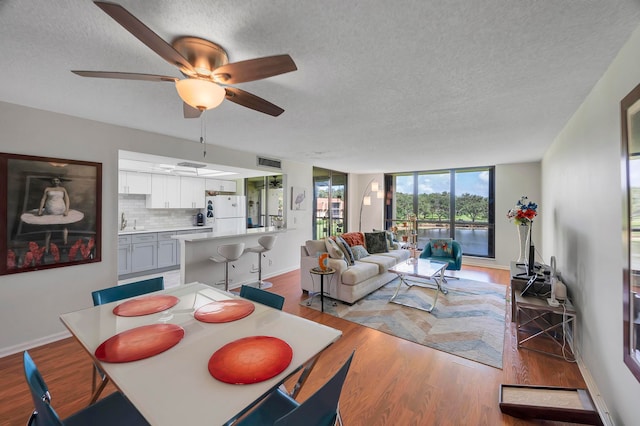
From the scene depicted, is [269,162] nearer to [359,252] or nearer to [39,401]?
→ [359,252]

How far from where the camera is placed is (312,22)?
4.40 feet

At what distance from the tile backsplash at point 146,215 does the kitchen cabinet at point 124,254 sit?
2.74 ft

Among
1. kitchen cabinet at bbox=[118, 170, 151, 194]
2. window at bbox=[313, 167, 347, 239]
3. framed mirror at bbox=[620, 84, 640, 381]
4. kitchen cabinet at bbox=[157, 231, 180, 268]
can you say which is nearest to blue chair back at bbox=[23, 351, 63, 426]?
framed mirror at bbox=[620, 84, 640, 381]

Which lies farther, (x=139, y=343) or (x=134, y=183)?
(x=134, y=183)

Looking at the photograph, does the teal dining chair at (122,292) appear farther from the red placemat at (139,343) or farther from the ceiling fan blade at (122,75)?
the ceiling fan blade at (122,75)

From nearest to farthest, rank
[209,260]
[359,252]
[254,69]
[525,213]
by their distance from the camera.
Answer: [254,69] → [525,213] → [209,260] → [359,252]

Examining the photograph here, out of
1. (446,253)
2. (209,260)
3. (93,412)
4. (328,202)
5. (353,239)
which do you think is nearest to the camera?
(93,412)

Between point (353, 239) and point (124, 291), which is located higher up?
point (353, 239)

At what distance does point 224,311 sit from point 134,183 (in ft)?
16.2

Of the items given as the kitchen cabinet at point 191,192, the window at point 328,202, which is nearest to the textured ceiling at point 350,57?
the kitchen cabinet at point 191,192

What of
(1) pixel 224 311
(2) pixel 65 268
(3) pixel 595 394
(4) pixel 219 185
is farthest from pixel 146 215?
(3) pixel 595 394

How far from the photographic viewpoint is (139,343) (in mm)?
1269

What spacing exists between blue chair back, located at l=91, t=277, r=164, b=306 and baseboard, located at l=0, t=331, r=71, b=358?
148 cm

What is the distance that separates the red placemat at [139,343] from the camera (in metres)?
1.17
